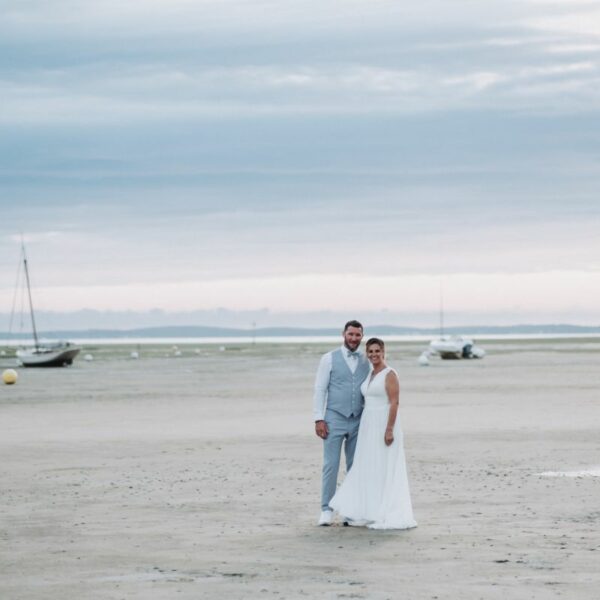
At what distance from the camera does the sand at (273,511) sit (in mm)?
11812

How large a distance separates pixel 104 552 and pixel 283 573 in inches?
81.1

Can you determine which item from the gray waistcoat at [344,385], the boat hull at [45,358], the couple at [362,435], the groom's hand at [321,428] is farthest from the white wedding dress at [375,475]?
the boat hull at [45,358]

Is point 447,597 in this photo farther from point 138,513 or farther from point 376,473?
point 138,513

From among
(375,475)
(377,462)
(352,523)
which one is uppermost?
(377,462)

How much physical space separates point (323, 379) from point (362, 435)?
728 mm

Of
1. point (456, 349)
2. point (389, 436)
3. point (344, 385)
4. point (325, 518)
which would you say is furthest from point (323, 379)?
point (456, 349)

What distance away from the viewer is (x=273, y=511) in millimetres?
16297

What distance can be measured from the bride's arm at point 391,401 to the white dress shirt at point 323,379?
1.48 ft

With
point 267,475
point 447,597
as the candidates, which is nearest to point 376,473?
point 447,597

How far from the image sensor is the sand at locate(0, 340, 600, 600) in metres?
11.8

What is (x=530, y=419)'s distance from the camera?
3212cm

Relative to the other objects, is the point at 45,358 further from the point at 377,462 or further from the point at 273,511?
the point at 377,462

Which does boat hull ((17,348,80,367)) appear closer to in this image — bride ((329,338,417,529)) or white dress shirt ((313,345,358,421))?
white dress shirt ((313,345,358,421))

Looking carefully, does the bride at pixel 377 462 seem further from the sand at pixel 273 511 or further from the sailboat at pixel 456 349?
the sailboat at pixel 456 349
